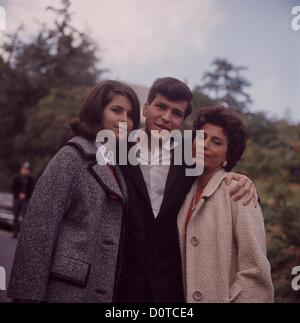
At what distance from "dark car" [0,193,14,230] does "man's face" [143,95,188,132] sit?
844 millimetres

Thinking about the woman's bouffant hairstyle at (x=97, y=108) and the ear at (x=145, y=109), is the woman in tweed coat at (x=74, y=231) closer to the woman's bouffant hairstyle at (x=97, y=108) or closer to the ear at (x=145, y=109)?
the woman's bouffant hairstyle at (x=97, y=108)

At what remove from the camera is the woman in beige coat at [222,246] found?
143cm

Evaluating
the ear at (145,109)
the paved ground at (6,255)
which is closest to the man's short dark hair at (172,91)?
the ear at (145,109)

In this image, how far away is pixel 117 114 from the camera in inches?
61.5

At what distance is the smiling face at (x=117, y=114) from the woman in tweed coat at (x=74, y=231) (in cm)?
6

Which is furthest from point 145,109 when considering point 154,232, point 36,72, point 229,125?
point 36,72

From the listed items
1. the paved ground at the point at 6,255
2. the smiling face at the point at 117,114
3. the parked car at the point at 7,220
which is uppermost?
the smiling face at the point at 117,114

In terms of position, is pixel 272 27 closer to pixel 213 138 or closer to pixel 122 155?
pixel 213 138

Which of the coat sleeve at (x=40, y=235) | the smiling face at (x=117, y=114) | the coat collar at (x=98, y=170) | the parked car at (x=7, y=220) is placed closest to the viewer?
the coat sleeve at (x=40, y=235)

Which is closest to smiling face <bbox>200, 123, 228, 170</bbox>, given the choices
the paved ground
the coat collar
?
the coat collar

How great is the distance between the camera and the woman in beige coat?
1.43m

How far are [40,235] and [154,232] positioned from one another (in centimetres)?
38

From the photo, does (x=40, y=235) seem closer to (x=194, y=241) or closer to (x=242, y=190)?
(x=194, y=241)
